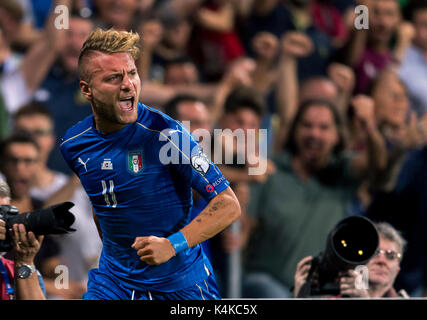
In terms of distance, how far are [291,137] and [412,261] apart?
1021 mm

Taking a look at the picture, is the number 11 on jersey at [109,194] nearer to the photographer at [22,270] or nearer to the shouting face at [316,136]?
the photographer at [22,270]

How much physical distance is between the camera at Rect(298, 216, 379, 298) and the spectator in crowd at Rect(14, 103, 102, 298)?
1.11 m

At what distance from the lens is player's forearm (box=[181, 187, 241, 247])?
2.64m

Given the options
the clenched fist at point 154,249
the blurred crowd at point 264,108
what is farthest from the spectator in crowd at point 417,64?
the clenched fist at point 154,249

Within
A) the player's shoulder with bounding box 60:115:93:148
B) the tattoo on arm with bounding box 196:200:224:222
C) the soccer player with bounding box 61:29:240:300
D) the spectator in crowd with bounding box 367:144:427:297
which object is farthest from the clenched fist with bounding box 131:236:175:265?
the spectator in crowd with bounding box 367:144:427:297

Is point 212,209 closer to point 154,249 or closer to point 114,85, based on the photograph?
point 154,249

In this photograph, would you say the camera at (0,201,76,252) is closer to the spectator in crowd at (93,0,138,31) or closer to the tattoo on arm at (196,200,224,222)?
the tattoo on arm at (196,200,224,222)

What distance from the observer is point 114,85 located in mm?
2646

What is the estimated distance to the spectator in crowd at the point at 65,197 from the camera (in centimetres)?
374

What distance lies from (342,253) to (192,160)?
0.74m

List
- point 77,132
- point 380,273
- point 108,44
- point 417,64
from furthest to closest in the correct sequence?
point 417,64 → point 380,273 → point 77,132 → point 108,44

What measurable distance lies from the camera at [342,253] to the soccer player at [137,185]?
427 mm

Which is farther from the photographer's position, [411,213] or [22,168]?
[411,213]

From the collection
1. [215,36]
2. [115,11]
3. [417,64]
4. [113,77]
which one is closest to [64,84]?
[115,11]
